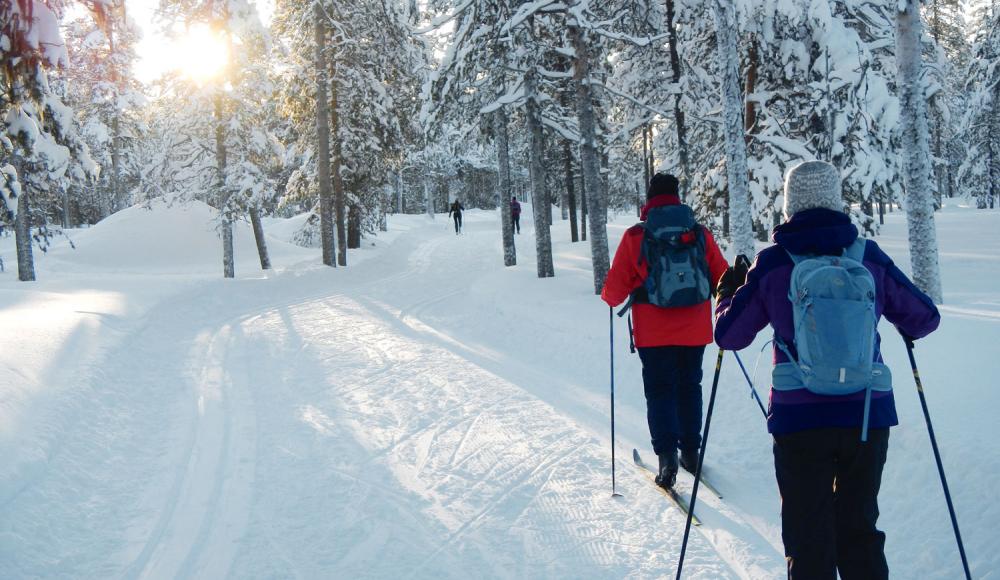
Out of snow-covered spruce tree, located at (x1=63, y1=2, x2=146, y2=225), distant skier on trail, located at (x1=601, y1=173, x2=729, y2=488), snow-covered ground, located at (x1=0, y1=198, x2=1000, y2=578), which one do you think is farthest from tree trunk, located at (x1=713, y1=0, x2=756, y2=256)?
snow-covered spruce tree, located at (x1=63, y1=2, x2=146, y2=225)

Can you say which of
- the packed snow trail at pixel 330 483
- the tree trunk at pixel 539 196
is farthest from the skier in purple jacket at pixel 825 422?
the tree trunk at pixel 539 196

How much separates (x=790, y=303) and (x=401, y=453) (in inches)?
167

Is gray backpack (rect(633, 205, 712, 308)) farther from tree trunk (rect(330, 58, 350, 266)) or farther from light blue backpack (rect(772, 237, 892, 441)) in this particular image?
tree trunk (rect(330, 58, 350, 266))

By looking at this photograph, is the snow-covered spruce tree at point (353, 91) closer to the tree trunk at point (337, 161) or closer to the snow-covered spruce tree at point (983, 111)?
the tree trunk at point (337, 161)

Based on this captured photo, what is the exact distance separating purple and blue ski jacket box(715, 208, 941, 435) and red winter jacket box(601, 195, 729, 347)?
194 centimetres

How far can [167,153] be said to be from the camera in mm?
21562

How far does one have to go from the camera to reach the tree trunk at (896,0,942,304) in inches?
335

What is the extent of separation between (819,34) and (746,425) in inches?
412

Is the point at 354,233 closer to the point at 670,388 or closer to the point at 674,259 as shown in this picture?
the point at 670,388

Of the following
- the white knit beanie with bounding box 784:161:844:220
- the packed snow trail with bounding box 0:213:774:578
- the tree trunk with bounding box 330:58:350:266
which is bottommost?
the packed snow trail with bounding box 0:213:774:578

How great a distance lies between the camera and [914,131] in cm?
862

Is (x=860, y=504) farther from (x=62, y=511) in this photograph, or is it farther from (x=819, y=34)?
(x=819, y=34)

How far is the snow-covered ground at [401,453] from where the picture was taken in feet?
13.7

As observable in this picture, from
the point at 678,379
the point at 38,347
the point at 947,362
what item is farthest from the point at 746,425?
the point at 38,347
